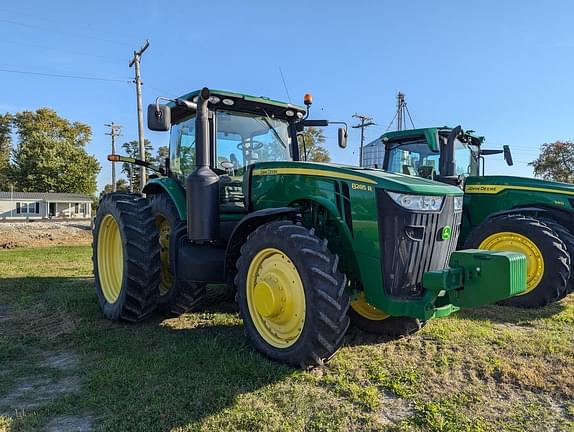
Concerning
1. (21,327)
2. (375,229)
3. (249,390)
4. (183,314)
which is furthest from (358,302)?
(21,327)

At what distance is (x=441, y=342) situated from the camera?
4207mm

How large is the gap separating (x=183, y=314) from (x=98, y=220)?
1550 millimetres

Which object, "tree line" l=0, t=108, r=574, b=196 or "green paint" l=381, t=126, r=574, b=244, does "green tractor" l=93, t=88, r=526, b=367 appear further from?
"tree line" l=0, t=108, r=574, b=196

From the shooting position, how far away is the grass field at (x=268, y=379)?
111 inches

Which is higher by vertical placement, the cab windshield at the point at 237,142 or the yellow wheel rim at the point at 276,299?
the cab windshield at the point at 237,142

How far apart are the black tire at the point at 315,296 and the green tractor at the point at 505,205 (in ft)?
11.8

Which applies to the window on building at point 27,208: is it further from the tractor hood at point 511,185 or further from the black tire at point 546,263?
the black tire at point 546,263

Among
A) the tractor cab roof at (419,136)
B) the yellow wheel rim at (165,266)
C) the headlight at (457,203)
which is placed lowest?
the yellow wheel rim at (165,266)

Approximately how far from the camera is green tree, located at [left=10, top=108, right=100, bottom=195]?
153 ft

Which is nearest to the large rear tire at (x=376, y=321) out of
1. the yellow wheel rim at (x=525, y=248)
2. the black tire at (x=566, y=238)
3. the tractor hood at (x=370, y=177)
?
the tractor hood at (x=370, y=177)

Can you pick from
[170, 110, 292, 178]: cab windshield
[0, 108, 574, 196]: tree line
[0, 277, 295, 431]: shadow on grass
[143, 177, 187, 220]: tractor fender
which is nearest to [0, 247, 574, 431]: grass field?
[0, 277, 295, 431]: shadow on grass

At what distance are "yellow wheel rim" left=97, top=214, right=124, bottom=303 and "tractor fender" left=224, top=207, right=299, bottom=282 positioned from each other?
177 centimetres

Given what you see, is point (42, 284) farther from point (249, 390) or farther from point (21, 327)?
point (249, 390)

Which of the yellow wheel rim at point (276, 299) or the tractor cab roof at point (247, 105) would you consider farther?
the tractor cab roof at point (247, 105)
